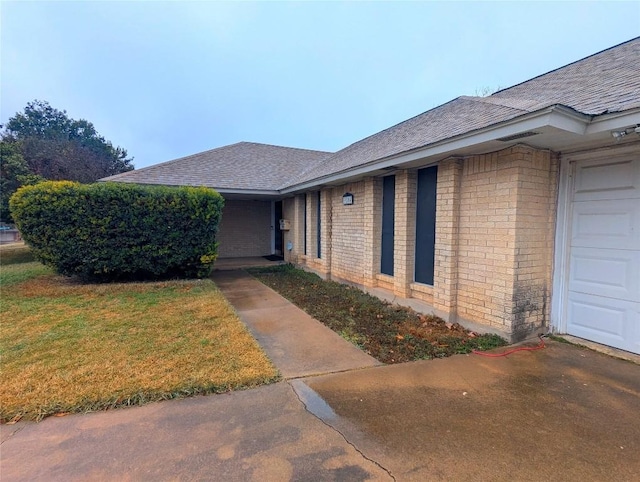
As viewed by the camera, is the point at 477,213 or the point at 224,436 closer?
the point at 224,436

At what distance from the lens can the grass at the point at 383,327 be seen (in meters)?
3.96

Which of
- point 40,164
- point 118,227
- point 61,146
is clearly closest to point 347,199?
point 118,227

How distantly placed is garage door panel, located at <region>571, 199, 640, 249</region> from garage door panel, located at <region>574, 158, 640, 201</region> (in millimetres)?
86

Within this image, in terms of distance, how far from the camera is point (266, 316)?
5.42 metres

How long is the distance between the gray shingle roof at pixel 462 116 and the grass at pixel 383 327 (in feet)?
8.92

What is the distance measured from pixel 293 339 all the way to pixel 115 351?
2.17m

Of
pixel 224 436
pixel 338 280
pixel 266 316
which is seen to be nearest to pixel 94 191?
pixel 266 316

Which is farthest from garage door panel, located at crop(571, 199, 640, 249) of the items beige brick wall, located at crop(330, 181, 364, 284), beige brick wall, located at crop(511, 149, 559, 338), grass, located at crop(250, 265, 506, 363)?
beige brick wall, located at crop(330, 181, 364, 284)

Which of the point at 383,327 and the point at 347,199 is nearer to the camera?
the point at 383,327

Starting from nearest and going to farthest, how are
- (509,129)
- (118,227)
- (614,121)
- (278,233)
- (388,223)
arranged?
(614,121), (509,129), (388,223), (118,227), (278,233)

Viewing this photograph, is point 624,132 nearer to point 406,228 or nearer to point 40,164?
point 406,228

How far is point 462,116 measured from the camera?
5.24 metres

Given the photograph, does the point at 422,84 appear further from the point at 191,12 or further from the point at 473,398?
the point at 473,398

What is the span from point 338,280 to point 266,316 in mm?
3236
